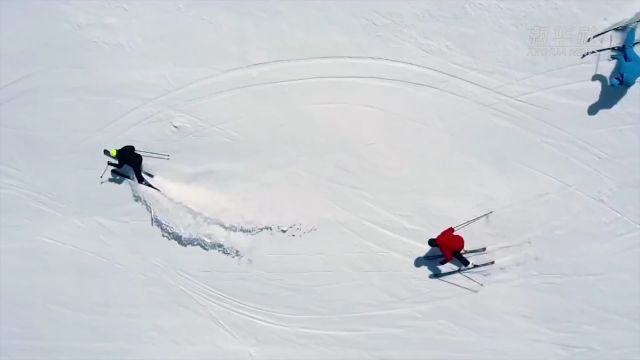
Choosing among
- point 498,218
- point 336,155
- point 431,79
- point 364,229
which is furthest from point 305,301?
point 431,79

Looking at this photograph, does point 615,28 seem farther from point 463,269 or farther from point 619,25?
point 463,269

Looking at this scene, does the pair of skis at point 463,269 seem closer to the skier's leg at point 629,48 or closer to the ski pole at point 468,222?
the ski pole at point 468,222

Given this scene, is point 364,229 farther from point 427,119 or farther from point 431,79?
point 431,79

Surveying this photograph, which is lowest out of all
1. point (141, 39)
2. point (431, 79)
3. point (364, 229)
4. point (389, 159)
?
point (364, 229)

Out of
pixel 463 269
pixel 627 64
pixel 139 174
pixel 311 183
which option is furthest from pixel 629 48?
pixel 139 174

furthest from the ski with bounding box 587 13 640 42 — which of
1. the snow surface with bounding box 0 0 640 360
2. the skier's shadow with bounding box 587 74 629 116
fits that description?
the skier's shadow with bounding box 587 74 629 116

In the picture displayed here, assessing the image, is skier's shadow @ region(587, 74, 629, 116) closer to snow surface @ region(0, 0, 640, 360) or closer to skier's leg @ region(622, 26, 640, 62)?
snow surface @ region(0, 0, 640, 360)

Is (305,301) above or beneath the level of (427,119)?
beneath
